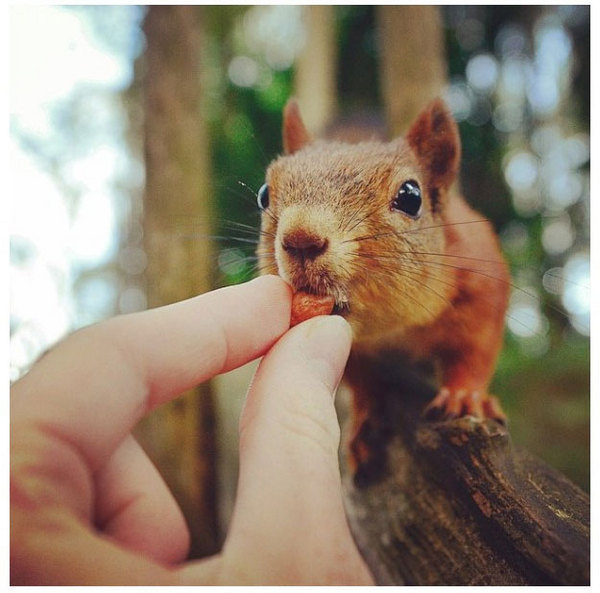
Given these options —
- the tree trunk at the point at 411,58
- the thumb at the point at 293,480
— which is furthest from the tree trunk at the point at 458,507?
the tree trunk at the point at 411,58

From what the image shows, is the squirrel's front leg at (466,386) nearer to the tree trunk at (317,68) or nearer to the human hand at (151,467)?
the human hand at (151,467)

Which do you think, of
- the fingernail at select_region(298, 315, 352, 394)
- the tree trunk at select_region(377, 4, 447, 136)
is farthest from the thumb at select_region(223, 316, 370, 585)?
the tree trunk at select_region(377, 4, 447, 136)

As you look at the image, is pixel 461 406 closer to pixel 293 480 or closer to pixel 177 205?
pixel 293 480

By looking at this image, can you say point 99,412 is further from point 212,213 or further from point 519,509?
point 212,213

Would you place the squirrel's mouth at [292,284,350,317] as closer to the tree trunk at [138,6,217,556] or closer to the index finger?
the index finger
